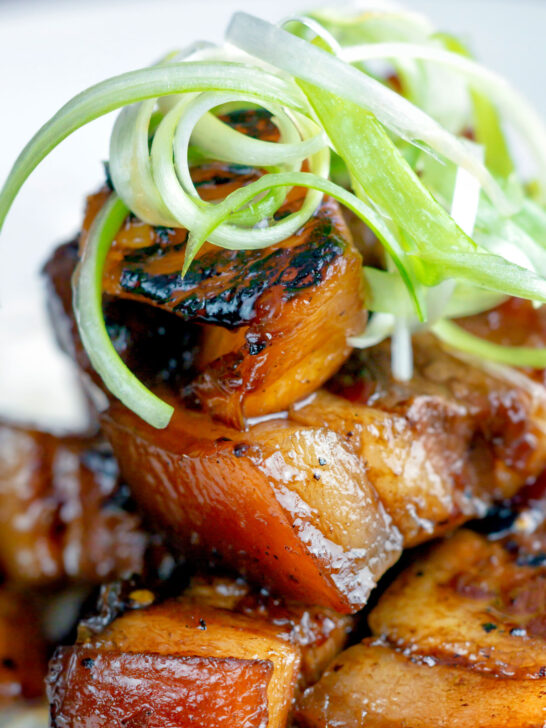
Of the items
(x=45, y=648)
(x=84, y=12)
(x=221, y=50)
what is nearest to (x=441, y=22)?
(x=84, y=12)

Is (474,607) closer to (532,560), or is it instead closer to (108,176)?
(532,560)

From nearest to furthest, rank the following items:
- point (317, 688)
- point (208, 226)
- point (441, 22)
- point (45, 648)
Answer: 1. point (208, 226)
2. point (317, 688)
3. point (45, 648)
4. point (441, 22)

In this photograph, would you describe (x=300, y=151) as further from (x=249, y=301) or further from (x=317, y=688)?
(x=317, y=688)

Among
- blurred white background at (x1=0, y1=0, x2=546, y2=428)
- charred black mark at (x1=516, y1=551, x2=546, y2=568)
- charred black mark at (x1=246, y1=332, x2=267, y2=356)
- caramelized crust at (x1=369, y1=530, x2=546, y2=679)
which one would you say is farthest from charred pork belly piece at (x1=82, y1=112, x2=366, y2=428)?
blurred white background at (x1=0, y1=0, x2=546, y2=428)

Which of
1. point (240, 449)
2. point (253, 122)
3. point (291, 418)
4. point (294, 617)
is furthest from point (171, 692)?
point (253, 122)

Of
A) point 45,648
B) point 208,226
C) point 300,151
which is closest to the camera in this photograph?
point 208,226

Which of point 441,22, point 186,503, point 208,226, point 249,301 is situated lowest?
point 186,503

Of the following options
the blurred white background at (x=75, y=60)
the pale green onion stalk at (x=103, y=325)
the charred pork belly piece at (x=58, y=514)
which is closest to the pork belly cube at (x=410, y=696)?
the pale green onion stalk at (x=103, y=325)
